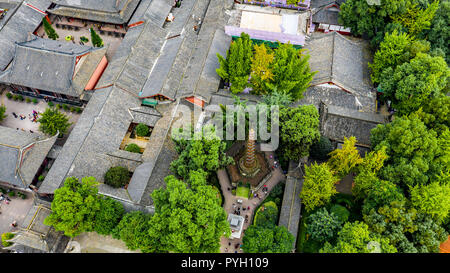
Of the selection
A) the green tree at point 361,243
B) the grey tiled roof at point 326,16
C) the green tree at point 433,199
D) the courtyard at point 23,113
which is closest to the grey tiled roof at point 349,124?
the green tree at point 433,199

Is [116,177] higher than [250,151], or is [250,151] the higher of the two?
[250,151]

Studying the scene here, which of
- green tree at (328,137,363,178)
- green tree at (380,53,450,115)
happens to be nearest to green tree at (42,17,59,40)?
green tree at (328,137,363,178)

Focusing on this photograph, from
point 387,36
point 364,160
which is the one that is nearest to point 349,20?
point 387,36

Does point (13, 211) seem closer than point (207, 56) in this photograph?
Yes

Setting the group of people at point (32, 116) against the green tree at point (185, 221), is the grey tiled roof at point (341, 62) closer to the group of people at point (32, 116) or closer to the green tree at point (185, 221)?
the green tree at point (185, 221)

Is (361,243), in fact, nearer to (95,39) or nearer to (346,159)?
(346,159)

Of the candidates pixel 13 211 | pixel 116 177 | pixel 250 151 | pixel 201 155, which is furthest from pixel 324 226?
pixel 13 211

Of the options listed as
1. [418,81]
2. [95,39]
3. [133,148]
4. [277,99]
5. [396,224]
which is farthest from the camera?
[95,39]
